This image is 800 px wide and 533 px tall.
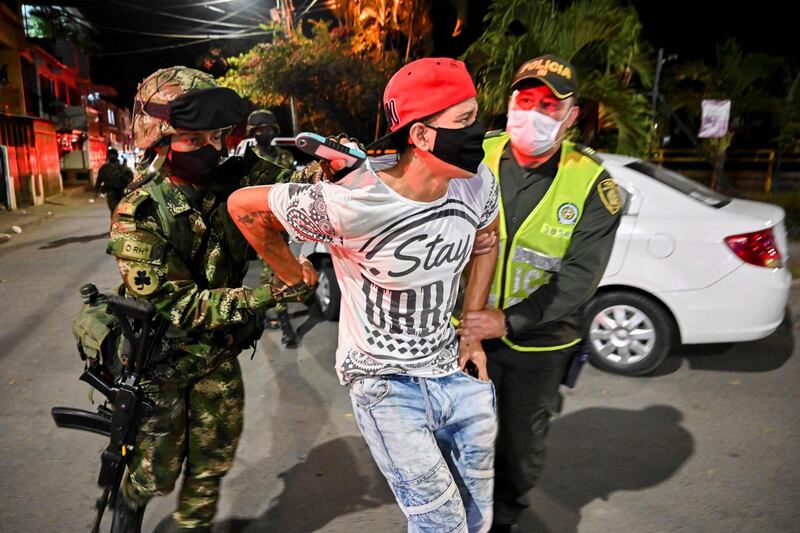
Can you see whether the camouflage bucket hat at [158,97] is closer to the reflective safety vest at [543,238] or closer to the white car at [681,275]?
the reflective safety vest at [543,238]

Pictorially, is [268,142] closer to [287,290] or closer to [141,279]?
[141,279]

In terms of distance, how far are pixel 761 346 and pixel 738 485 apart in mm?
2442

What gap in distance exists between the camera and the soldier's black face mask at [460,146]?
5.68 ft

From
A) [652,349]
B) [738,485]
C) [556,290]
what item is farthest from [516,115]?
[652,349]

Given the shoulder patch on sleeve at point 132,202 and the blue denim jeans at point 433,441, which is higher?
the shoulder patch on sleeve at point 132,202

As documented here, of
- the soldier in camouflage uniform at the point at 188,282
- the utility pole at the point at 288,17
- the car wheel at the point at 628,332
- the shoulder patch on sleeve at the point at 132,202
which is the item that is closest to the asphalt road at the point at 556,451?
the car wheel at the point at 628,332

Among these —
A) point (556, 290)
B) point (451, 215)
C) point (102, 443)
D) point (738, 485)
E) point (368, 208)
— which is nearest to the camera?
point (368, 208)

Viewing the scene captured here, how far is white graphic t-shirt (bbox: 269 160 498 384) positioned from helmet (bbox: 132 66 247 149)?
480 mm

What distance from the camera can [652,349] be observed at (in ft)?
15.1

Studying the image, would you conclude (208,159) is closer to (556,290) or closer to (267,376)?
(556,290)

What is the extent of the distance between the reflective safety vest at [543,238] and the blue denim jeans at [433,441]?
0.48 meters

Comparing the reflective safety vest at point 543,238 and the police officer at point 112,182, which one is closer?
the reflective safety vest at point 543,238

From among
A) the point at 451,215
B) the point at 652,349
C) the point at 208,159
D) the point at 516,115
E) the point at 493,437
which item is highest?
the point at 516,115

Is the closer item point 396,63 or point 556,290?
point 556,290
